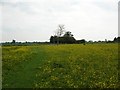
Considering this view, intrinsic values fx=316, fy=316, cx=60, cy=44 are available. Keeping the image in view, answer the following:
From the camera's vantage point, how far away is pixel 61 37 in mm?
174625

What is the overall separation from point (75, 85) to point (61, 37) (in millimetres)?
156929

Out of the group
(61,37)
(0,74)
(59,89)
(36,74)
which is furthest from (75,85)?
(61,37)

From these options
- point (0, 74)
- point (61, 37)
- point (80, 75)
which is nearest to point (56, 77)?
point (80, 75)

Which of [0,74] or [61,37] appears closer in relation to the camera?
[0,74]

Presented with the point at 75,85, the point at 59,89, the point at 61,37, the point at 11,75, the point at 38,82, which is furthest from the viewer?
the point at 61,37

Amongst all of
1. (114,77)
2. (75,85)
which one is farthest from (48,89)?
(114,77)

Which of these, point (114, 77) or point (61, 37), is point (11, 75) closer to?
point (114, 77)

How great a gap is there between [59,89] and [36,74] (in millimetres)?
6275

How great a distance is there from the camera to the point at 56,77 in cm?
2081

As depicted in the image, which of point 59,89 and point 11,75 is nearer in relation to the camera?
point 59,89

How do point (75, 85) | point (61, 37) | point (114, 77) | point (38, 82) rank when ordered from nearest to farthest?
point (75, 85) < point (38, 82) < point (114, 77) < point (61, 37)

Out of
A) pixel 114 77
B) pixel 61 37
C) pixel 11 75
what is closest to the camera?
pixel 114 77

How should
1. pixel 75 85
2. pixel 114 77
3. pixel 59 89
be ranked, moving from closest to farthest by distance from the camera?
pixel 59 89, pixel 75 85, pixel 114 77

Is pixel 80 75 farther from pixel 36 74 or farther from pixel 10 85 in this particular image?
pixel 10 85
